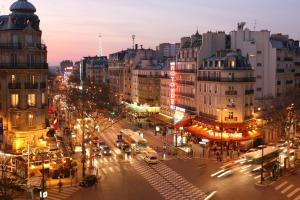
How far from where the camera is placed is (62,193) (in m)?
41.2

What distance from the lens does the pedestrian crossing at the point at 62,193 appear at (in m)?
39.8

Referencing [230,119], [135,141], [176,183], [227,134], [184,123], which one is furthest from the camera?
[184,123]

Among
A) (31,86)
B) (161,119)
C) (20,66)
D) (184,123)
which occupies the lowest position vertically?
(161,119)

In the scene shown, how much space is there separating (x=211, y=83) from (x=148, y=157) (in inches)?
736

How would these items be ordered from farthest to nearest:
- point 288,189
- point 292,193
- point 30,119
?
1. point 30,119
2. point 288,189
3. point 292,193

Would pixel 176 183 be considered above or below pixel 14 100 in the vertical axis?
below

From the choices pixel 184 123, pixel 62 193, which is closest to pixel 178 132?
pixel 184 123

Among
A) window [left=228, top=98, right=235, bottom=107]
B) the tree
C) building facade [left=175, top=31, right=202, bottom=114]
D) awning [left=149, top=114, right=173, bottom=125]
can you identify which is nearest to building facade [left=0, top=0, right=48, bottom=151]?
the tree

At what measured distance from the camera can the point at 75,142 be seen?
2645 inches

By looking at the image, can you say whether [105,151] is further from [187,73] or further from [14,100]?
[187,73]

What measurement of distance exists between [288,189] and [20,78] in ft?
108

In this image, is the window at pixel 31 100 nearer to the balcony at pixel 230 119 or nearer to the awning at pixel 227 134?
the awning at pixel 227 134

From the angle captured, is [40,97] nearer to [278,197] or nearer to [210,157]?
[210,157]

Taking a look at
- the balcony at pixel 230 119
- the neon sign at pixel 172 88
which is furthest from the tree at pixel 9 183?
the neon sign at pixel 172 88
